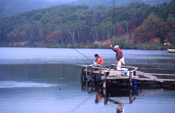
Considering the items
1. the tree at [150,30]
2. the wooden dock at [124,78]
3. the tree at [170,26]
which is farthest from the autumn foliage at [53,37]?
the wooden dock at [124,78]

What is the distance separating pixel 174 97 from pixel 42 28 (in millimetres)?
146324

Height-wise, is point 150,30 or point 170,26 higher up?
point 170,26

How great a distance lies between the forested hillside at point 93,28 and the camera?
105 meters

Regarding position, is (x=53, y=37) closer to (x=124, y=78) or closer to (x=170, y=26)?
(x=170, y=26)

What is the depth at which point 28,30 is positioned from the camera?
158375 millimetres

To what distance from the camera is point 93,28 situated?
132000 mm

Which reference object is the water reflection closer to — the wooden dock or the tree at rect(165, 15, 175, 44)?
the wooden dock

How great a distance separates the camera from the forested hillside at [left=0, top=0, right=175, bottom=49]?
105 m

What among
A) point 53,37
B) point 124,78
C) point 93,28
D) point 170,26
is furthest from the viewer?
point 53,37

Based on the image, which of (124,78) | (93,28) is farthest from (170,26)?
(124,78)

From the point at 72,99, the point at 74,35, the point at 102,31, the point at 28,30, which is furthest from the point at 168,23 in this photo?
the point at 72,99

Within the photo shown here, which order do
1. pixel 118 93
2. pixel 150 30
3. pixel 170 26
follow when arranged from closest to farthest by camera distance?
1. pixel 118 93
2. pixel 170 26
3. pixel 150 30

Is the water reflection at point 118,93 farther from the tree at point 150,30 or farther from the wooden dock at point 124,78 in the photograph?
the tree at point 150,30

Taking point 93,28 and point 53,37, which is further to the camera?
point 53,37
